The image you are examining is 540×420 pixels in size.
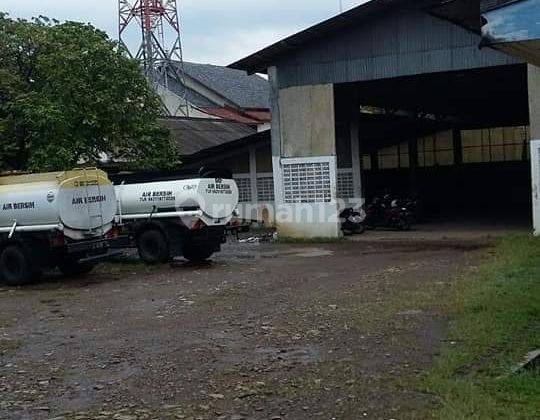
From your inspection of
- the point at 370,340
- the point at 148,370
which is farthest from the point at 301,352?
the point at 148,370

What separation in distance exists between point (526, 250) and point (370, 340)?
28.1 feet

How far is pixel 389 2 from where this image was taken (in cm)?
1945

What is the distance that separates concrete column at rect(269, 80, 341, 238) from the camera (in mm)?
21094

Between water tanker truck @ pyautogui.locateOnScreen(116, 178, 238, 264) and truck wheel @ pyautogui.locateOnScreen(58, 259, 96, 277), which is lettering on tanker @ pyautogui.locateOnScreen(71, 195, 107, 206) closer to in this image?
water tanker truck @ pyautogui.locateOnScreen(116, 178, 238, 264)

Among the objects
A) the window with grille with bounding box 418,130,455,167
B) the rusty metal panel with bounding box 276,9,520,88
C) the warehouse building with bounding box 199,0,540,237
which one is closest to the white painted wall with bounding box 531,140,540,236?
the warehouse building with bounding box 199,0,540,237

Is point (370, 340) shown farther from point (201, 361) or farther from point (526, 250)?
point (526, 250)

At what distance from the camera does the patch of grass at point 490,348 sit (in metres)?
5.64

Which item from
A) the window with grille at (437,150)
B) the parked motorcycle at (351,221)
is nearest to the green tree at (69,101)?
the parked motorcycle at (351,221)

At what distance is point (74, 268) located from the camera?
16188 millimetres

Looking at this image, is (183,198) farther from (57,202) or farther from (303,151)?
(303,151)

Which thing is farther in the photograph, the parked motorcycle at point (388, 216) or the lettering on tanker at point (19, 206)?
the parked motorcycle at point (388, 216)

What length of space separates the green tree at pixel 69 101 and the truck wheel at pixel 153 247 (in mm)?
3397

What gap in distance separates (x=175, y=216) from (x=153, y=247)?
0.98 metres

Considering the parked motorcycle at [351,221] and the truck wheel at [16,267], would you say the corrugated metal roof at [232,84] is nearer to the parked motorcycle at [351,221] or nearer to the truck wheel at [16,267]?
the parked motorcycle at [351,221]
